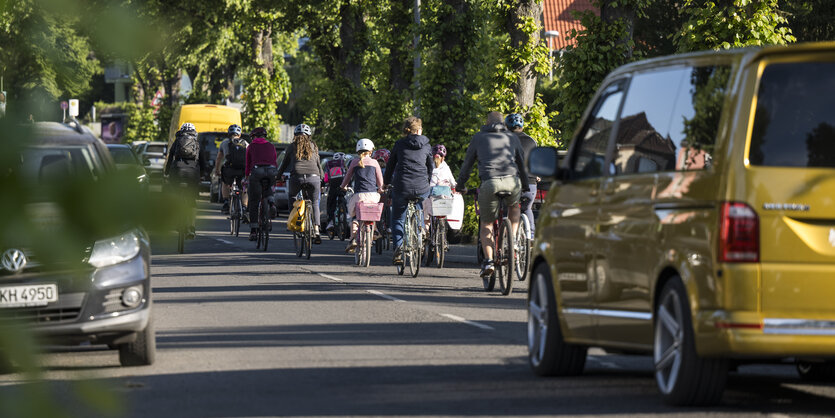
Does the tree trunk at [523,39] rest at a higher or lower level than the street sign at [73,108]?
higher

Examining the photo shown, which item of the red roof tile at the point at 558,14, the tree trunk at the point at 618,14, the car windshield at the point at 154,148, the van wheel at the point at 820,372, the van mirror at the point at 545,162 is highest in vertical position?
the red roof tile at the point at 558,14

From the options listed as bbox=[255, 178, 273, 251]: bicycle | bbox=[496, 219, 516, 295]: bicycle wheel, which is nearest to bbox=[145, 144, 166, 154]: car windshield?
bbox=[255, 178, 273, 251]: bicycle

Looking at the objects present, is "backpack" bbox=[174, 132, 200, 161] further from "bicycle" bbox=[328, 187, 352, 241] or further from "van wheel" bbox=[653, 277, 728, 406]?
"van wheel" bbox=[653, 277, 728, 406]

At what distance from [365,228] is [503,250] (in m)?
4.73

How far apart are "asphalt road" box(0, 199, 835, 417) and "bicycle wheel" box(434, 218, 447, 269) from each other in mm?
4009

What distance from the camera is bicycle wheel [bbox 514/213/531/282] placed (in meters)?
17.2

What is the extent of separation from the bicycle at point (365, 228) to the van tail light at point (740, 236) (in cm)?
1410

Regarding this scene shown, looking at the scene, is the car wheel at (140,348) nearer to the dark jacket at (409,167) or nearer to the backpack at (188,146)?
the dark jacket at (409,167)

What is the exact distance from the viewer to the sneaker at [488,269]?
1648 centimetres

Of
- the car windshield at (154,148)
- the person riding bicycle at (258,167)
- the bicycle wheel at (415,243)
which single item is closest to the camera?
the bicycle wheel at (415,243)

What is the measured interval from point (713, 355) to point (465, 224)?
20387 mm

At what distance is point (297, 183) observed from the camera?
73.4 ft

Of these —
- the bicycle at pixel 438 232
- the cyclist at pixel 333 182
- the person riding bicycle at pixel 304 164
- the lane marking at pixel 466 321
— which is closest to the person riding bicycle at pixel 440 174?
the bicycle at pixel 438 232

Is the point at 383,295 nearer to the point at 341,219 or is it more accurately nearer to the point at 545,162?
the point at 545,162
